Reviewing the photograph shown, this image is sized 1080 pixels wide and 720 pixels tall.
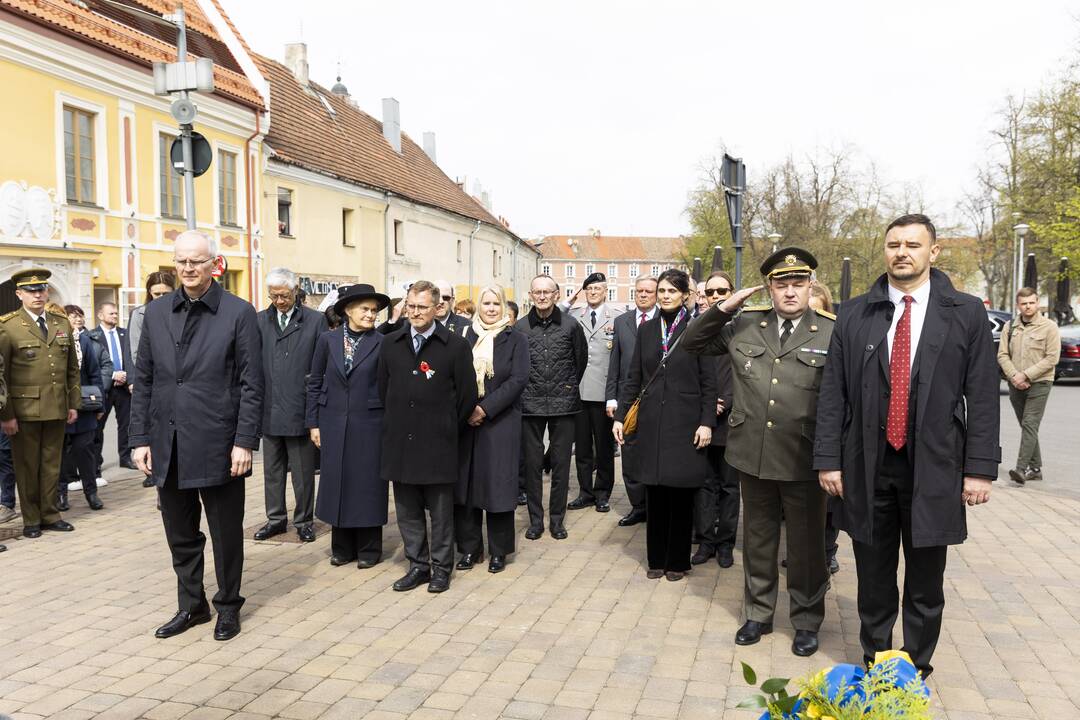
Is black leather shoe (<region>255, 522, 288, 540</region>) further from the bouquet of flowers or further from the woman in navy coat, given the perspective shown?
the bouquet of flowers

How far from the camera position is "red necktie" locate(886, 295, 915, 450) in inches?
152

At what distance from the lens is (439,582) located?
5.62m

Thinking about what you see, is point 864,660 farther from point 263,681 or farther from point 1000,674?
point 263,681

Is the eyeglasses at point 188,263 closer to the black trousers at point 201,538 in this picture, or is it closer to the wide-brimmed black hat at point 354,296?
the black trousers at point 201,538

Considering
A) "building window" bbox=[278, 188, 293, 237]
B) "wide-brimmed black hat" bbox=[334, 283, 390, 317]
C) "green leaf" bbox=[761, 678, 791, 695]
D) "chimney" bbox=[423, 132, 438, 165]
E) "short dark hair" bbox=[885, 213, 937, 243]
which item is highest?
"chimney" bbox=[423, 132, 438, 165]

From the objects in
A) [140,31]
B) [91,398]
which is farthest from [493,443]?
[140,31]

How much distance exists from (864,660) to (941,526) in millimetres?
941

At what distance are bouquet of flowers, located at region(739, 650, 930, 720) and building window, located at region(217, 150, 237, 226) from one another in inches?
802

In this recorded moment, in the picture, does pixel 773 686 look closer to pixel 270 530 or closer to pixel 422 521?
pixel 422 521

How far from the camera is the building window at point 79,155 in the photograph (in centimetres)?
1573

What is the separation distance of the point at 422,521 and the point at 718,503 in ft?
7.20

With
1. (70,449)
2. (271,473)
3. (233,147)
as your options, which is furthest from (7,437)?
(233,147)

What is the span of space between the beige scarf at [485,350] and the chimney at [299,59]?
26.9 meters

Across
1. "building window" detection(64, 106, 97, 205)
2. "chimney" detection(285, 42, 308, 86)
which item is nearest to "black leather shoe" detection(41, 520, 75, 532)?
"building window" detection(64, 106, 97, 205)
